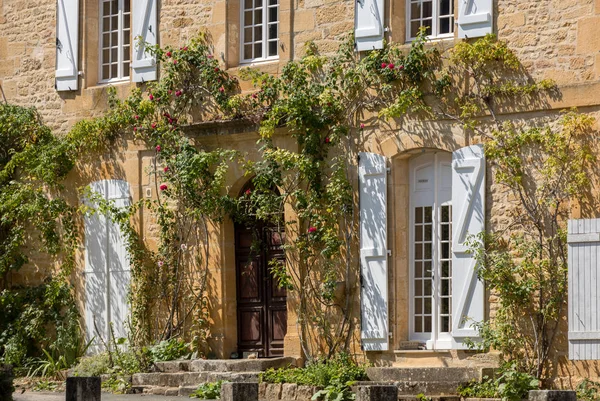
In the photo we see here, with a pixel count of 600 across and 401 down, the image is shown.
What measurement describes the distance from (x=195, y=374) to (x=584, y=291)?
4383mm

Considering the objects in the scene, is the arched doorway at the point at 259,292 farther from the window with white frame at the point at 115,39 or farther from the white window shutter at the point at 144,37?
the window with white frame at the point at 115,39

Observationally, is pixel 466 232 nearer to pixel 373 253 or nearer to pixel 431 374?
pixel 373 253

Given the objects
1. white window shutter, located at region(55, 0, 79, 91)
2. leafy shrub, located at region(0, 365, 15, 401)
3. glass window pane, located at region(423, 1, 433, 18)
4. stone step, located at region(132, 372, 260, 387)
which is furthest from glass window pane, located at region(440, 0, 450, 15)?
leafy shrub, located at region(0, 365, 15, 401)

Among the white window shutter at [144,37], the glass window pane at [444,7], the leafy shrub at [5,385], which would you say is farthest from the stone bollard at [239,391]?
the white window shutter at [144,37]

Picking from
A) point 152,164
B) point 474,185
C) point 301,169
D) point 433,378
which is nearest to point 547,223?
point 474,185

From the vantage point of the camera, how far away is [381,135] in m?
14.2

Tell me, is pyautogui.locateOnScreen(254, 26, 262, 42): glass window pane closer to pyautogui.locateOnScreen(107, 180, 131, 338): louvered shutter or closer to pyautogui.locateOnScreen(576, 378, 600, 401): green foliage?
pyautogui.locateOnScreen(107, 180, 131, 338): louvered shutter

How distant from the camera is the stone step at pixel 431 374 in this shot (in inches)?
504

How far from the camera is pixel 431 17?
14.1 metres

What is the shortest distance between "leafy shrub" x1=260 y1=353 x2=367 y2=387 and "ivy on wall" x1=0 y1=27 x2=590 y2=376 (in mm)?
276

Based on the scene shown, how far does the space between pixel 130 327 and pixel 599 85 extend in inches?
242

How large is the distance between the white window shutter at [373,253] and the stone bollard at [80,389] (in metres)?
4.35

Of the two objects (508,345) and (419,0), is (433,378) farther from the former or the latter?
(419,0)

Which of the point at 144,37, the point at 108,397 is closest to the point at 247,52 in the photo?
the point at 144,37
